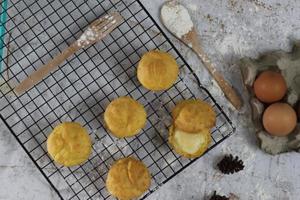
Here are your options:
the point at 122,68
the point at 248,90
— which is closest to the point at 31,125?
the point at 122,68

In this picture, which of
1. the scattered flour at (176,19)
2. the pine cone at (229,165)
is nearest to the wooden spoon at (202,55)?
the scattered flour at (176,19)

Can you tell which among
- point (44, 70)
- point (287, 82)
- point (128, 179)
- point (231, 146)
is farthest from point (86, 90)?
point (287, 82)

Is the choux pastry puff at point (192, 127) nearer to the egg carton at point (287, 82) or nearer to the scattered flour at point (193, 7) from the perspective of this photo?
the egg carton at point (287, 82)

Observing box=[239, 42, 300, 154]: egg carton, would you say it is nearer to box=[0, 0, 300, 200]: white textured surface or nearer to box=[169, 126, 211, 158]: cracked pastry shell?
box=[0, 0, 300, 200]: white textured surface

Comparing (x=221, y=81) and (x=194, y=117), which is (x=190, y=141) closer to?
(x=194, y=117)

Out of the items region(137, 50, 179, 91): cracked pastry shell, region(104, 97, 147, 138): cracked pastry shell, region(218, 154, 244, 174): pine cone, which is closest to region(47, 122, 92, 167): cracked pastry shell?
region(104, 97, 147, 138): cracked pastry shell

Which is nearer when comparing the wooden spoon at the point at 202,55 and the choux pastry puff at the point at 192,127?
the choux pastry puff at the point at 192,127
